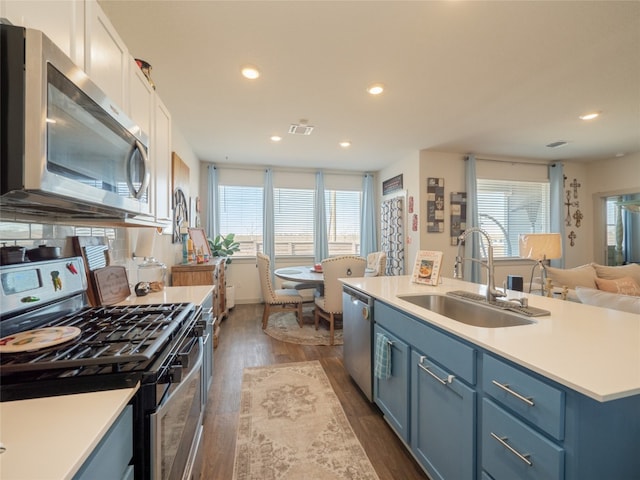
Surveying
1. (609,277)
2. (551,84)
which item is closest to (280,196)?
(551,84)

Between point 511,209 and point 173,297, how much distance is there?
5.61 metres

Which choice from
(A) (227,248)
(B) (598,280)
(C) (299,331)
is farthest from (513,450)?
(A) (227,248)

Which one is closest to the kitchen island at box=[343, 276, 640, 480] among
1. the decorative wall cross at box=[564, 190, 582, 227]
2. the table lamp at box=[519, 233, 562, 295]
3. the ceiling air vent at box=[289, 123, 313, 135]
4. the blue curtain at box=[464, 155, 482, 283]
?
the table lamp at box=[519, 233, 562, 295]

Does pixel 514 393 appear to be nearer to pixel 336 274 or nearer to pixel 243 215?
pixel 336 274

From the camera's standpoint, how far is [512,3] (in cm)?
163

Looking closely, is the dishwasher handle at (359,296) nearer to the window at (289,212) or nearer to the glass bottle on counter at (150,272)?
the glass bottle on counter at (150,272)

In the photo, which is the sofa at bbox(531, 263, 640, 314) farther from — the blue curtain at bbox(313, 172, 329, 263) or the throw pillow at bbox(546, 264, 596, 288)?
the blue curtain at bbox(313, 172, 329, 263)

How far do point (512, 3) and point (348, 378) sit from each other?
116 inches

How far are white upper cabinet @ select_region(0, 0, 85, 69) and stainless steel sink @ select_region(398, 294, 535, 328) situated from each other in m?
1.99

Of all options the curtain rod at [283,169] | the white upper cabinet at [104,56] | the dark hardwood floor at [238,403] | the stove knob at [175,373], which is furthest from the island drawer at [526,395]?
the curtain rod at [283,169]

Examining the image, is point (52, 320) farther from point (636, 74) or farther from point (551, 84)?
point (636, 74)

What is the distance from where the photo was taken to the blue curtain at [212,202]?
4973 mm

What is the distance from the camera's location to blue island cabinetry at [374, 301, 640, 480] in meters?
0.79

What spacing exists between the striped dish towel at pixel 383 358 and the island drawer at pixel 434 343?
86 millimetres
